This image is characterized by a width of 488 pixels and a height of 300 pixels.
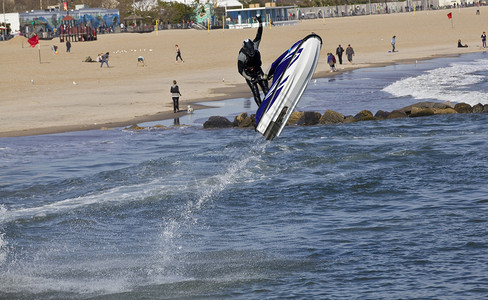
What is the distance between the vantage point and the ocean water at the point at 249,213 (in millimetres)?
13859

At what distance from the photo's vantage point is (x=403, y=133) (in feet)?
94.2

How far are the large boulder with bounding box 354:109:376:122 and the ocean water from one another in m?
0.59

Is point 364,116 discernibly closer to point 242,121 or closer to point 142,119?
point 242,121

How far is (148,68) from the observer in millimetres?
59062

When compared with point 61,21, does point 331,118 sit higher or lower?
lower

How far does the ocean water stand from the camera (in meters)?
13.9

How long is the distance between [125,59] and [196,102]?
2572 centimetres

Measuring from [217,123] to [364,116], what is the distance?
6.48m

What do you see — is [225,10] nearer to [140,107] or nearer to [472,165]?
[140,107]

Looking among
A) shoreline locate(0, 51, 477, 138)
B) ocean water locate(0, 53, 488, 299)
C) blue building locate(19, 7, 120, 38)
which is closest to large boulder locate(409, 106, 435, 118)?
ocean water locate(0, 53, 488, 299)

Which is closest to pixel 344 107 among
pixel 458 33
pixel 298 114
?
pixel 298 114

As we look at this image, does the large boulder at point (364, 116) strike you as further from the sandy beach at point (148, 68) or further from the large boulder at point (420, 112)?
the sandy beach at point (148, 68)

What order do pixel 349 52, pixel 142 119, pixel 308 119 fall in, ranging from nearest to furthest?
pixel 308 119, pixel 142 119, pixel 349 52

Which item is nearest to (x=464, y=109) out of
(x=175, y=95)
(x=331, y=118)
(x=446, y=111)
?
(x=446, y=111)
